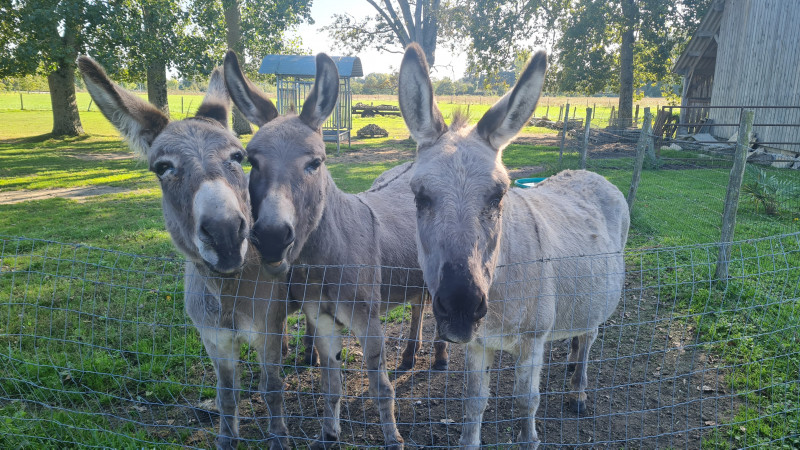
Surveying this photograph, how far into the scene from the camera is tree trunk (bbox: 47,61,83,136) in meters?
20.4

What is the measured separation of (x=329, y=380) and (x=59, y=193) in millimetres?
11526

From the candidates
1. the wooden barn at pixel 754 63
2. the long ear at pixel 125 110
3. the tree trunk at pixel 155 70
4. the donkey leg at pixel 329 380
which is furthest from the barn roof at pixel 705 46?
the long ear at pixel 125 110

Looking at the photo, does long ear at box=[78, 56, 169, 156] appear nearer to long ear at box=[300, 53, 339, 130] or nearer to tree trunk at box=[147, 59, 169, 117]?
long ear at box=[300, 53, 339, 130]

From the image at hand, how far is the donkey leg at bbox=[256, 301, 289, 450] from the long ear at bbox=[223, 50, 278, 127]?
5.07 ft

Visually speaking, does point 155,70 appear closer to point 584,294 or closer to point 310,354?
point 310,354

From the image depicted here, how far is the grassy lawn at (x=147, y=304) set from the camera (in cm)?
345

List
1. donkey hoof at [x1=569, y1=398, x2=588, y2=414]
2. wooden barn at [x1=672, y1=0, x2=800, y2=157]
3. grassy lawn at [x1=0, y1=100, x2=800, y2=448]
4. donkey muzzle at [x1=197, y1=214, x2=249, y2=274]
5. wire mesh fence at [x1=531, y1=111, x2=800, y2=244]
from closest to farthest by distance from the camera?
donkey muzzle at [x1=197, y1=214, x2=249, y2=274], grassy lawn at [x1=0, y1=100, x2=800, y2=448], donkey hoof at [x1=569, y1=398, x2=588, y2=414], wire mesh fence at [x1=531, y1=111, x2=800, y2=244], wooden barn at [x1=672, y1=0, x2=800, y2=157]

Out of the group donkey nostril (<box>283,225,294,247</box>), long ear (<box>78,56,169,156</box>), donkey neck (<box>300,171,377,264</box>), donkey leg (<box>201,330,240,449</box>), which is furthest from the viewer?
donkey neck (<box>300,171,377,264</box>)

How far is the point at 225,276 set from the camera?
9.53 ft

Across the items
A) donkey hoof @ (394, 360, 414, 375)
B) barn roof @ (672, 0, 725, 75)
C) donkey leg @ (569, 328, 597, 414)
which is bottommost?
donkey hoof @ (394, 360, 414, 375)

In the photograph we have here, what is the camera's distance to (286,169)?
9.50 ft

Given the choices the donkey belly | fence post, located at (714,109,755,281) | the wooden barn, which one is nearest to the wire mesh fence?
fence post, located at (714,109,755,281)

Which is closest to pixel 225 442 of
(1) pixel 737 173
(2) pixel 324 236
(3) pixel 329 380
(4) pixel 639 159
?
(3) pixel 329 380

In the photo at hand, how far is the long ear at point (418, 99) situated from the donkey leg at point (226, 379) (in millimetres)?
1868
